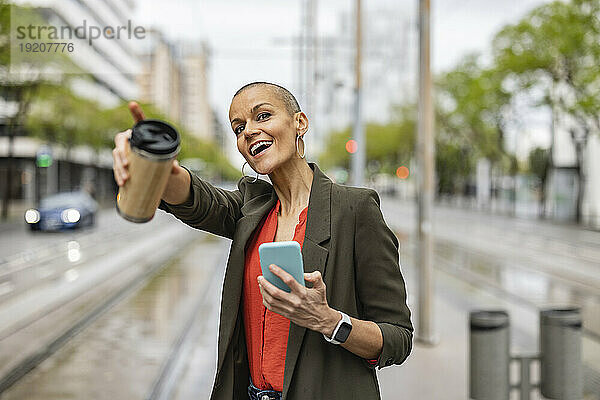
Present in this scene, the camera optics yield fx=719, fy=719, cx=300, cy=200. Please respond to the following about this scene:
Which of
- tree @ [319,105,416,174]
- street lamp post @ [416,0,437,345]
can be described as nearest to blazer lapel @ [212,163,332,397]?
street lamp post @ [416,0,437,345]

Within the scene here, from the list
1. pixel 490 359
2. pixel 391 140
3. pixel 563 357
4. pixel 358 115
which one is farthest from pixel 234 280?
Answer: pixel 391 140

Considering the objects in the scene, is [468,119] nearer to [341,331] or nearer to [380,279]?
[380,279]

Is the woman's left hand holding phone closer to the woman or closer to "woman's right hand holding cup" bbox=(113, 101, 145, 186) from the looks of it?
the woman

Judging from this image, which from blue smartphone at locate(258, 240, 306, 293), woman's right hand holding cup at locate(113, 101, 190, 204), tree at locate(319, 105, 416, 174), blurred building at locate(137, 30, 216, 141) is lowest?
blue smartphone at locate(258, 240, 306, 293)

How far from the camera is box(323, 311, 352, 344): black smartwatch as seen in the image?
160cm

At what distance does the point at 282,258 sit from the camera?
1.44 metres

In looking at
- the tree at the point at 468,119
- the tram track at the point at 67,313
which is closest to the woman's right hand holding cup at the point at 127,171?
the tram track at the point at 67,313

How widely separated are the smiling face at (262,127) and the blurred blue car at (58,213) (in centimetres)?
1743

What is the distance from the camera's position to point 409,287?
12352mm

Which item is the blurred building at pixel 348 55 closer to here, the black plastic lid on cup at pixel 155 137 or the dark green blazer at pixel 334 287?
the dark green blazer at pixel 334 287

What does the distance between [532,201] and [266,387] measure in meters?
39.8

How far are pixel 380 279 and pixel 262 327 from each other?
31 centimetres

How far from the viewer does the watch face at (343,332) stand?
1.60 metres

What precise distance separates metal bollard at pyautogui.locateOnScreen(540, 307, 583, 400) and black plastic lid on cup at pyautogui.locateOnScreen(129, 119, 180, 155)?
14.4ft
